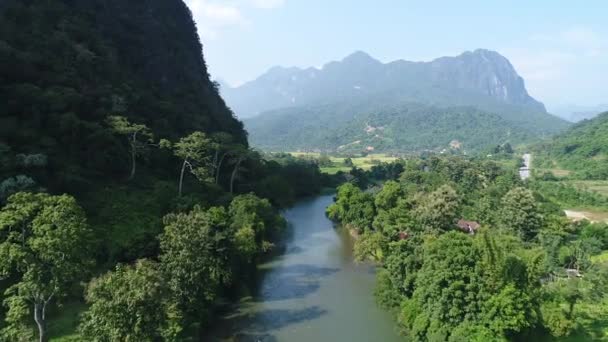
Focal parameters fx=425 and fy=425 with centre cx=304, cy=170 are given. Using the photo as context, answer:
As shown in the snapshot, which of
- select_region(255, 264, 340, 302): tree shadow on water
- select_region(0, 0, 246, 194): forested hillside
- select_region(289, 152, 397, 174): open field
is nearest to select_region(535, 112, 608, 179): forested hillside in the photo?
select_region(289, 152, 397, 174): open field

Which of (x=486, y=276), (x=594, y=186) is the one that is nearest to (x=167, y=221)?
(x=486, y=276)

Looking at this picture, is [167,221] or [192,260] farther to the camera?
[167,221]

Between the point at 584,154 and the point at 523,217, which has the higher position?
the point at 584,154

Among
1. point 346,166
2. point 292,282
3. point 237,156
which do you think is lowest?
point 292,282

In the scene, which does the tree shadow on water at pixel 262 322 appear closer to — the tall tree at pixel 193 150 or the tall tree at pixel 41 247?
the tall tree at pixel 41 247

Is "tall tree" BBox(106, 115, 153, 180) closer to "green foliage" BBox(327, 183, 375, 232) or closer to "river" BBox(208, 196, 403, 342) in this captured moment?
"river" BBox(208, 196, 403, 342)

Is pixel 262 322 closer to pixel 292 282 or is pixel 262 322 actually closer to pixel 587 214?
pixel 292 282

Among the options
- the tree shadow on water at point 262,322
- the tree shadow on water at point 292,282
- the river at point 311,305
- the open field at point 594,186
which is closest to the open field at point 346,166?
the open field at point 594,186

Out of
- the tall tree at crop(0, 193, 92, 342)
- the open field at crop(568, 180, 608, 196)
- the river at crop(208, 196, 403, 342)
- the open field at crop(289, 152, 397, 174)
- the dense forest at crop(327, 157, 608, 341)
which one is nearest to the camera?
the tall tree at crop(0, 193, 92, 342)
